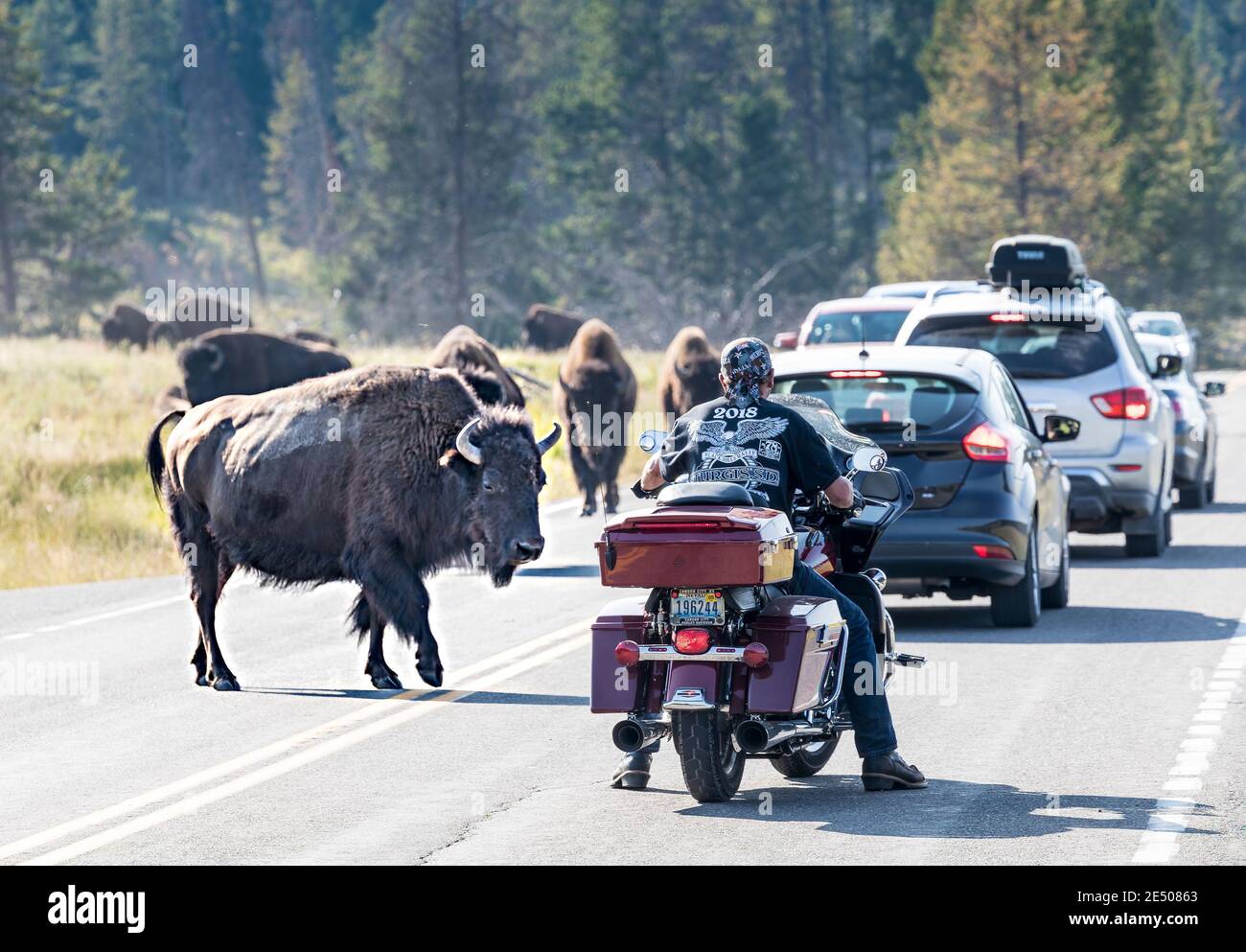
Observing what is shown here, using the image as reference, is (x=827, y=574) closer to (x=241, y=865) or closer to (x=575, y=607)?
(x=241, y=865)

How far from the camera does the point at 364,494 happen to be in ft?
39.1

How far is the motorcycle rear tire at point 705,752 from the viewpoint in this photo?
8.09 m

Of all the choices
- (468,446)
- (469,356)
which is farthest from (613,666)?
(469,356)

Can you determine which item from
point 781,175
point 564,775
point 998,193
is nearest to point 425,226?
point 781,175

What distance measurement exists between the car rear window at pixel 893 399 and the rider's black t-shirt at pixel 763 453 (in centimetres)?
513

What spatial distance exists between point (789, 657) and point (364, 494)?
14.4ft

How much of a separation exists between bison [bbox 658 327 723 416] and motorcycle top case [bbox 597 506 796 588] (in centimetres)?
1780

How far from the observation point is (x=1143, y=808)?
26.6ft

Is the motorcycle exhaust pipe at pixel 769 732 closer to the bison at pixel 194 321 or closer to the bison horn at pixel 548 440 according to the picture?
the bison horn at pixel 548 440

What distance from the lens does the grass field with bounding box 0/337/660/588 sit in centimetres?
2108

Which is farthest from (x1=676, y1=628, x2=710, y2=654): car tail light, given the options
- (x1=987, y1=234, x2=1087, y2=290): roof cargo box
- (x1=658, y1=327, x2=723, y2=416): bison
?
(x1=987, y1=234, x2=1087, y2=290): roof cargo box

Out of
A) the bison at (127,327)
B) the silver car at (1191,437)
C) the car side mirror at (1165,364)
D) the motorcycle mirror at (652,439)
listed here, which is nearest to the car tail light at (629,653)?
the motorcycle mirror at (652,439)

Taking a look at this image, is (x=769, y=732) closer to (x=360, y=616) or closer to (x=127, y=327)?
(x=360, y=616)

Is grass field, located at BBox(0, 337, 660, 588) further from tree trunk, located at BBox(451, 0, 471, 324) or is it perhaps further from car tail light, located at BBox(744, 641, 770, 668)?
tree trunk, located at BBox(451, 0, 471, 324)
